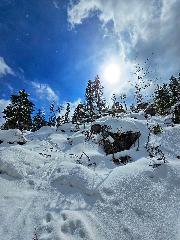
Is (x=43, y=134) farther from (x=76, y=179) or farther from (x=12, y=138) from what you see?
(x=76, y=179)

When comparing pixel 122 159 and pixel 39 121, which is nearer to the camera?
pixel 122 159

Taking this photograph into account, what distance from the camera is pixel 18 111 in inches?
1398

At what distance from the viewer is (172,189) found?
695cm

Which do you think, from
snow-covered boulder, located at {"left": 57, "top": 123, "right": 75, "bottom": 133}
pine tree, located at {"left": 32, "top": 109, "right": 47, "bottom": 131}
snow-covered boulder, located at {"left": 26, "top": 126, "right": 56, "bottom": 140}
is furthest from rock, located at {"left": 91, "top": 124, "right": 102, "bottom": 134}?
pine tree, located at {"left": 32, "top": 109, "right": 47, "bottom": 131}

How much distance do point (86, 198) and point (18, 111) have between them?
3013 centimetres

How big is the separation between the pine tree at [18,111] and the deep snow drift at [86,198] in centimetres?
2513

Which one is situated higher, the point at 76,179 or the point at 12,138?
the point at 12,138

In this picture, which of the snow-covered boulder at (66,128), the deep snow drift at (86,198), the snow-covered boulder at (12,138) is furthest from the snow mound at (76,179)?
the snow-covered boulder at (66,128)

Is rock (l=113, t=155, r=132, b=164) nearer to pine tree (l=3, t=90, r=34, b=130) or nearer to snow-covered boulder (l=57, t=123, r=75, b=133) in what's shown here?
snow-covered boulder (l=57, t=123, r=75, b=133)

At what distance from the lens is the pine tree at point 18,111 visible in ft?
111

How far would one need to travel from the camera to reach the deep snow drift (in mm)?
5652

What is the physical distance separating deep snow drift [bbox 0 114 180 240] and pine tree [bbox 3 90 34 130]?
989 inches

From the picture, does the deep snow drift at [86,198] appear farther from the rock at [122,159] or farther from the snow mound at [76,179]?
the rock at [122,159]

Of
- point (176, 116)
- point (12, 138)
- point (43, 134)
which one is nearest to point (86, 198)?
point (12, 138)
